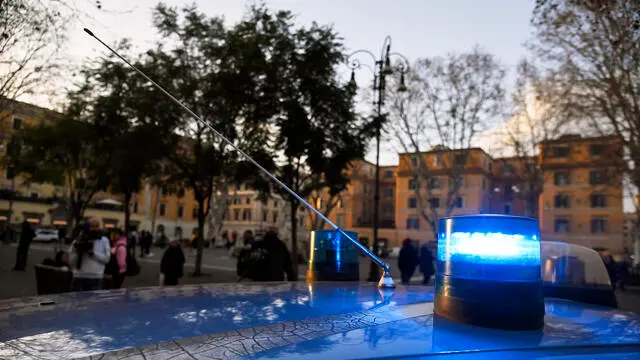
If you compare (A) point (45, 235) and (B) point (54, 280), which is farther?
(A) point (45, 235)

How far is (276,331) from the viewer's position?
5.68ft

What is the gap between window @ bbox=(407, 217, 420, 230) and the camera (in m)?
61.3

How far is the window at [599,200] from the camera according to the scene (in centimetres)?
5074

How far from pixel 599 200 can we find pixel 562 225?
4482mm

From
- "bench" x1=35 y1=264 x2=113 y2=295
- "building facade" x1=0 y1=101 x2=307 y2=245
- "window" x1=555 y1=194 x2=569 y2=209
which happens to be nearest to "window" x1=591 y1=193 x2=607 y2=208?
"window" x1=555 y1=194 x2=569 y2=209

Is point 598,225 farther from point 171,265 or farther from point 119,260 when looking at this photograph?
point 119,260

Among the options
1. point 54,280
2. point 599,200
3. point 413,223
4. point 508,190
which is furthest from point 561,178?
point 54,280

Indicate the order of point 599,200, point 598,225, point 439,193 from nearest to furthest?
point 598,225 → point 599,200 → point 439,193

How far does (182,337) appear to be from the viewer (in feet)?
5.40

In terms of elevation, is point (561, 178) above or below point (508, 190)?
above

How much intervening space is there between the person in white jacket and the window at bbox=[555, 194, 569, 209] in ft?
177

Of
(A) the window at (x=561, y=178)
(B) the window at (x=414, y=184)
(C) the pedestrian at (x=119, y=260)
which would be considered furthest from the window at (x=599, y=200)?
(C) the pedestrian at (x=119, y=260)

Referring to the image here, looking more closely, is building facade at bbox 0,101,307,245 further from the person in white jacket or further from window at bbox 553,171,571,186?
window at bbox 553,171,571,186

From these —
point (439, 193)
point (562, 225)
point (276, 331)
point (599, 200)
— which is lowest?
point (276, 331)
